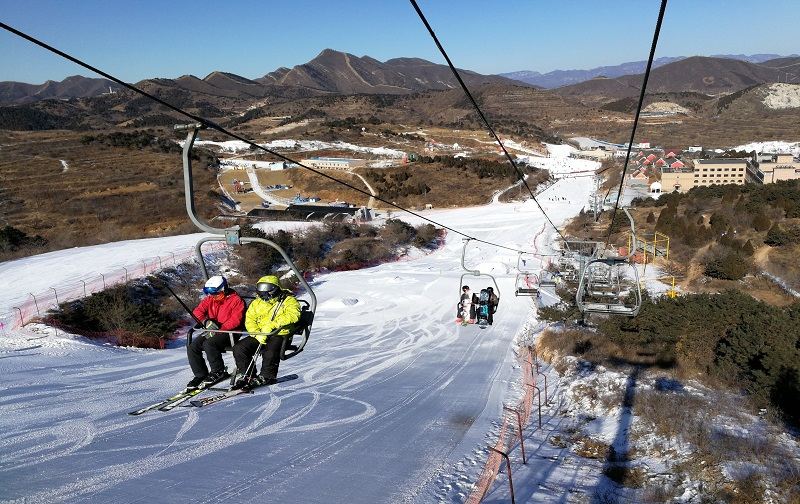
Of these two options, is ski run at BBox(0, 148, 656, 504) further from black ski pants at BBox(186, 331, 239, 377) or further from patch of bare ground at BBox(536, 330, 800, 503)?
patch of bare ground at BBox(536, 330, 800, 503)

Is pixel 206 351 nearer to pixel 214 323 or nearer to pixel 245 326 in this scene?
pixel 214 323

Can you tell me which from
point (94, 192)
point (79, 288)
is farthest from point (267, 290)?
point (94, 192)

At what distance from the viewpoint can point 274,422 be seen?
40.9 ft

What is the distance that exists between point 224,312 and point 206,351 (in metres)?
0.62

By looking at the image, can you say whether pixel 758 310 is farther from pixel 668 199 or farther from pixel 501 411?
pixel 668 199

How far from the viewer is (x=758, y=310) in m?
15.2

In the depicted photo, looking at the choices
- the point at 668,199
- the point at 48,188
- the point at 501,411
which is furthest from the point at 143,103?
the point at 501,411

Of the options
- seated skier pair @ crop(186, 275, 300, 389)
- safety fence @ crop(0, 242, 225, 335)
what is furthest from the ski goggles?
safety fence @ crop(0, 242, 225, 335)

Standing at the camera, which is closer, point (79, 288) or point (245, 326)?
point (245, 326)

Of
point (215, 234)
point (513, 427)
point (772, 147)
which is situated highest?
point (772, 147)

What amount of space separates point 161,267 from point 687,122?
144 metres

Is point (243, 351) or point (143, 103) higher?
point (143, 103)

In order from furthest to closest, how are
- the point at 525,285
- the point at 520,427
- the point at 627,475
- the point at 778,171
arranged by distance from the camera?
the point at 778,171 → the point at 525,285 → the point at 520,427 → the point at 627,475

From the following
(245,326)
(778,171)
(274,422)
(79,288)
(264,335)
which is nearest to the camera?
(264,335)
